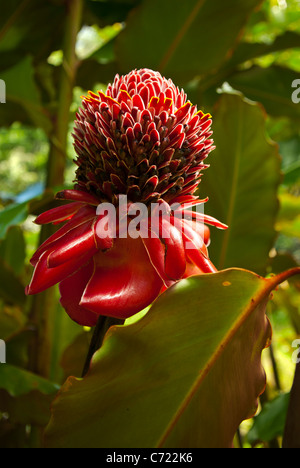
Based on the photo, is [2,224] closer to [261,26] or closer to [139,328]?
[139,328]

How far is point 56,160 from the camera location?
91cm

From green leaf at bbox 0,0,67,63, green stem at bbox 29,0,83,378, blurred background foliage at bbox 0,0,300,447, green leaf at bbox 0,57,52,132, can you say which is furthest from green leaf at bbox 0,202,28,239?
green leaf at bbox 0,0,67,63

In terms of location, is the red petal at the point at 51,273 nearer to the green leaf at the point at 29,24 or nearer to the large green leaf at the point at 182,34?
the large green leaf at the point at 182,34

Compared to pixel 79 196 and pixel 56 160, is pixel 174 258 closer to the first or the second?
pixel 79 196

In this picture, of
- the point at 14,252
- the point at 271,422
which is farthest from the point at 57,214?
the point at 14,252

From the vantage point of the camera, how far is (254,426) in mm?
668

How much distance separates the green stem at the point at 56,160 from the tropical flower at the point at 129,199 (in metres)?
0.44

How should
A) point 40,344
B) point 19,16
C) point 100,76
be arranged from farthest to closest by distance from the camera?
point 100,76 → point 19,16 → point 40,344

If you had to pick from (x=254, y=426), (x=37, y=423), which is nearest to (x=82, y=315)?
(x=37, y=423)

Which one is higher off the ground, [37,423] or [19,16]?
[19,16]

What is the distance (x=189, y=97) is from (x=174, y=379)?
0.72m

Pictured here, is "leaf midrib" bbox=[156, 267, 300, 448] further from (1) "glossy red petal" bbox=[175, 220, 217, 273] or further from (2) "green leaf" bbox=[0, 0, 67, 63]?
(2) "green leaf" bbox=[0, 0, 67, 63]

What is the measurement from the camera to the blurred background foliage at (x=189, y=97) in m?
0.65
